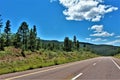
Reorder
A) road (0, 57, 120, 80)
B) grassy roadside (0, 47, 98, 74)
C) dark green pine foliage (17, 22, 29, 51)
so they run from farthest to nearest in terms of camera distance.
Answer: dark green pine foliage (17, 22, 29, 51), grassy roadside (0, 47, 98, 74), road (0, 57, 120, 80)

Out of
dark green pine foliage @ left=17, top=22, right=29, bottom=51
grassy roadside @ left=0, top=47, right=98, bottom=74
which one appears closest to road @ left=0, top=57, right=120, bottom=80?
grassy roadside @ left=0, top=47, right=98, bottom=74

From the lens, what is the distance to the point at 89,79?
38.9ft

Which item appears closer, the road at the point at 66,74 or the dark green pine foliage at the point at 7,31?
the road at the point at 66,74

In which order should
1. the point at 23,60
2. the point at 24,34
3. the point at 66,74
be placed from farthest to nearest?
1. the point at 24,34
2. the point at 23,60
3. the point at 66,74

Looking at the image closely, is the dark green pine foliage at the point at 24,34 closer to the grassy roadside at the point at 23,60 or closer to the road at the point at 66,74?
the grassy roadside at the point at 23,60

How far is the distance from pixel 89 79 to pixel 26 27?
78.1 meters

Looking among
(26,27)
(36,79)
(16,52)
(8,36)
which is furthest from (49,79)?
(8,36)

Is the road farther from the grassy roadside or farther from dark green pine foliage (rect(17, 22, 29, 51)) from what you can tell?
dark green pine foliage (rect(17, 22, 29, 51))

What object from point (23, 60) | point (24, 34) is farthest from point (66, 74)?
point (24, 34)

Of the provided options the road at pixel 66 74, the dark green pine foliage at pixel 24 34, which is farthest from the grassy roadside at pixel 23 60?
the dark green pine foliage at pixel 24 34

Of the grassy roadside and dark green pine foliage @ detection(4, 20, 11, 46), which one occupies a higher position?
dark green pine foliage @ detection(4, 20, 11, 46)

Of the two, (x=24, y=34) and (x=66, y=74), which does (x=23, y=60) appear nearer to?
(x=24, y=34)

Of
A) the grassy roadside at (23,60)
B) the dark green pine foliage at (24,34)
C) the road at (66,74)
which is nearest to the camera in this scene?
the road at (66,74)

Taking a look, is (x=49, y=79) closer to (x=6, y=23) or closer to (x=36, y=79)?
(x=36, y=79)
